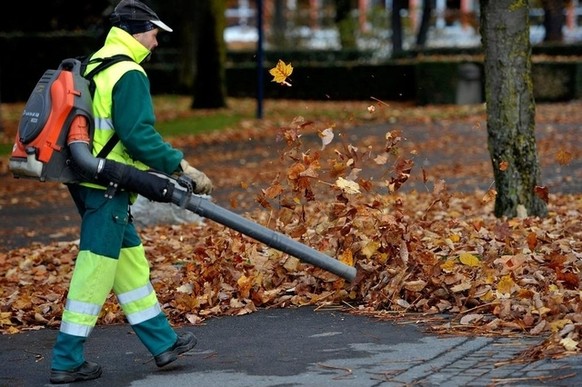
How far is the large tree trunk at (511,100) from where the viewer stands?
10258mm

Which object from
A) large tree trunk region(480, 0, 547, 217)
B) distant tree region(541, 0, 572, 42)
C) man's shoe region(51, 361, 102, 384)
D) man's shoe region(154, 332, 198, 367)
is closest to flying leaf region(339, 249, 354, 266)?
man's shoe region(154, 332, 198, 367)

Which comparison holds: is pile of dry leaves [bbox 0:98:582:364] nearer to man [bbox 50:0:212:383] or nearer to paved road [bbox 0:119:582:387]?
paved road [bbox 0:119:582:387]

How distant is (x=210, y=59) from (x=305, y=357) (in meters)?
22.4

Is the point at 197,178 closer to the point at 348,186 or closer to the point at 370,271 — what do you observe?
the point at 348,186

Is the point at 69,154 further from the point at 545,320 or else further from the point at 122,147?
the point at 545,320

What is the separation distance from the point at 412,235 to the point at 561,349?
188 cm

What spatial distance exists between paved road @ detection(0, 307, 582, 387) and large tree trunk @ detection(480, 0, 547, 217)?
344 cm

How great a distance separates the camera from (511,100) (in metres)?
10.3

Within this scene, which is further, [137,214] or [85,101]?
[137,214]

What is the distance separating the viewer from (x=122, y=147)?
243 inches

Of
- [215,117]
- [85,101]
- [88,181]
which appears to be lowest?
[215,117]

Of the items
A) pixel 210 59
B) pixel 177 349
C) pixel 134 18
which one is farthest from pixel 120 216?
pixel 210 59

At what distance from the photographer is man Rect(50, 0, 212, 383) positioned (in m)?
6.04

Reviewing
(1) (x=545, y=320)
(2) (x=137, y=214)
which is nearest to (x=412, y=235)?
(1) (x=545, y=320)
